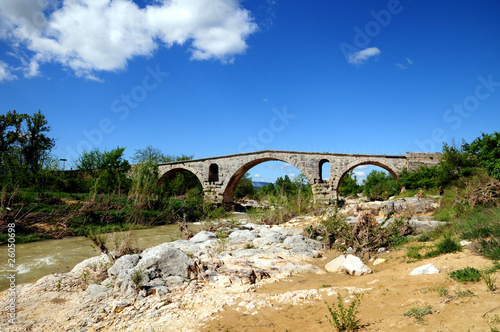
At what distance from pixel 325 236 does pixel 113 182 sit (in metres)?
19.3

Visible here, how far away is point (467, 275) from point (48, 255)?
1141 cm

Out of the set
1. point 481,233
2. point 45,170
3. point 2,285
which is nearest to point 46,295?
point 2,285

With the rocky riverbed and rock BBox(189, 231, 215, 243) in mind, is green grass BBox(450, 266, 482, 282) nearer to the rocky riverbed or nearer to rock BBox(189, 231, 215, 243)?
the rocky riverbed

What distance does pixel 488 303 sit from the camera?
326 cm

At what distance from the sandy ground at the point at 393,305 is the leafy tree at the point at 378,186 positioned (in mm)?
21307

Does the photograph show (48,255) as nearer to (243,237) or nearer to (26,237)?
(26,237)

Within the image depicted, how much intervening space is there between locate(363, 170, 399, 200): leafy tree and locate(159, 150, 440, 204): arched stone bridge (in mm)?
2804

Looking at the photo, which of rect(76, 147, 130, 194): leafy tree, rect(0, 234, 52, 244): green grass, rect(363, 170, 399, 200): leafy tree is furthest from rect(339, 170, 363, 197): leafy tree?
rect(0, 234, 52, 244): green grass

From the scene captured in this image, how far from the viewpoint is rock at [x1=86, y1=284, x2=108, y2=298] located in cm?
490

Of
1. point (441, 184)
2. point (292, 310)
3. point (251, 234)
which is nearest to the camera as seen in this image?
point (292, 310)

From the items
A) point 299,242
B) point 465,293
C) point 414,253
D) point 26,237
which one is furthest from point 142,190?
point 465,293

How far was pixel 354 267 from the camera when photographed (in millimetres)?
5742

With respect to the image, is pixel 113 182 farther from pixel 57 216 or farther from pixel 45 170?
pixel 57 216

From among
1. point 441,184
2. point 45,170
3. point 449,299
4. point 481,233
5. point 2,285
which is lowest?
point 2,285
